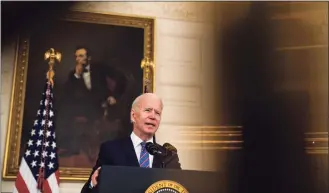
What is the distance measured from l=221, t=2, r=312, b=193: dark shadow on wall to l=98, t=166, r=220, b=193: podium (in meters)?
0.71

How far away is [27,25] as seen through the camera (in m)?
4.04

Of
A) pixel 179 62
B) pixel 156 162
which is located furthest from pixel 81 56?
pixel 156 162

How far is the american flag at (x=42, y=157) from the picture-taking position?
11.1 ft

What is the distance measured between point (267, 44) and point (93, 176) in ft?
7.43

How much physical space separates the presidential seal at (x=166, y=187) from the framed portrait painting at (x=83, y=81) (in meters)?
1.97

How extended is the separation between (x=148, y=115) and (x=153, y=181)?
0.66 meters

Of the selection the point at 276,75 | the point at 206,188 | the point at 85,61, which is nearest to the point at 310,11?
the point at 276,75

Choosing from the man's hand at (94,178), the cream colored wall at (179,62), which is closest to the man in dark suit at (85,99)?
the cream colored wall at (179,62)

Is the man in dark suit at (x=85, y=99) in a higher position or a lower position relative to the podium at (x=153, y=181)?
higher

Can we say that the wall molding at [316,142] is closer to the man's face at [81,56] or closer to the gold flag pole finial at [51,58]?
the man's face at [81,56]

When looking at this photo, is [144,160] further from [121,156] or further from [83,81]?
[83,81]

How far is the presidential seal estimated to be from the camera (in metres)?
1.78

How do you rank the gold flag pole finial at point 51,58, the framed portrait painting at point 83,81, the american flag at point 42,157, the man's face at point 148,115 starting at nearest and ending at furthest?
the man's face at point 148,115
the american flag at point 42,157
the gold flag pole finial at point 51,58
the framed portrait painting at point 83,81

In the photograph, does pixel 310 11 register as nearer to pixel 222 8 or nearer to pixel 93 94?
pixel 222 8
